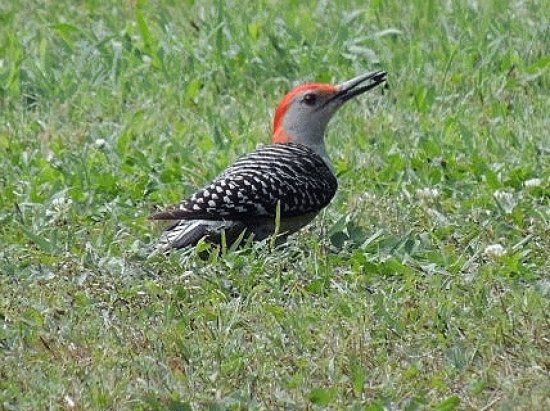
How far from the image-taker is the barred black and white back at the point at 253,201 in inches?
294

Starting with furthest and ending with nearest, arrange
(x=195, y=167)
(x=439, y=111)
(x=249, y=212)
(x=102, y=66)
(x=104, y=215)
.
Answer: (x=102, y=66) < (x=439, y=111) < (x=195, y=167) < (x=104, y=215) < (x=249, y=212)

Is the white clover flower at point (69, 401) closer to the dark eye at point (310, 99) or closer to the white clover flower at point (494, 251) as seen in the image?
the white clover flower at point (494, 251)

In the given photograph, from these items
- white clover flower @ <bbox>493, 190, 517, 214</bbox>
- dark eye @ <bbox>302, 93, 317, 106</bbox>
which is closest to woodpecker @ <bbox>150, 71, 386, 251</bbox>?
dark eye @ <bbox>302, 93, 317, 106</bbox>

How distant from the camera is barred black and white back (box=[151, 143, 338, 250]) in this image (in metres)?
7.46

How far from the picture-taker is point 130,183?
8625 mm

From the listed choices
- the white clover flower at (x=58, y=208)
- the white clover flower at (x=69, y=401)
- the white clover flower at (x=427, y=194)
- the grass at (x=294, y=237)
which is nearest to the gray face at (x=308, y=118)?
the grass at (x=294, y=237)

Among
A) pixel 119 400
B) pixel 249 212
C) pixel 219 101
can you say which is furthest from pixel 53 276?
pixel 219 101

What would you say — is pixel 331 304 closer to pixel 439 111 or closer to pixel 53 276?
pixel 53 276

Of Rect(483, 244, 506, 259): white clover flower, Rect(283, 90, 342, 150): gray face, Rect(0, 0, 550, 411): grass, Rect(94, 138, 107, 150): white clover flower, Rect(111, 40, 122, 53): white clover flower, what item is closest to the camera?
Rect(0, 0, 550, 411): grass

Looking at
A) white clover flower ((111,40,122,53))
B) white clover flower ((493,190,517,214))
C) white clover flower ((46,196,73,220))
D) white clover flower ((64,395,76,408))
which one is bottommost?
white clover flower ((493,190,517,214))

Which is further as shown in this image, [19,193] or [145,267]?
[19,193]

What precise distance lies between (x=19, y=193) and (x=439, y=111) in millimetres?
2514

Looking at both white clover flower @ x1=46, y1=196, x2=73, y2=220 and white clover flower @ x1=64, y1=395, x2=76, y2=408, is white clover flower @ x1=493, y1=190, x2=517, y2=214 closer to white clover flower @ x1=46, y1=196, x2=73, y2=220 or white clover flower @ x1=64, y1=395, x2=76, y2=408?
white clover flower @ x1=46, y1=196, x2=73, y2=220

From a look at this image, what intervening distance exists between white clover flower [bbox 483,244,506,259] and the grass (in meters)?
0.01
